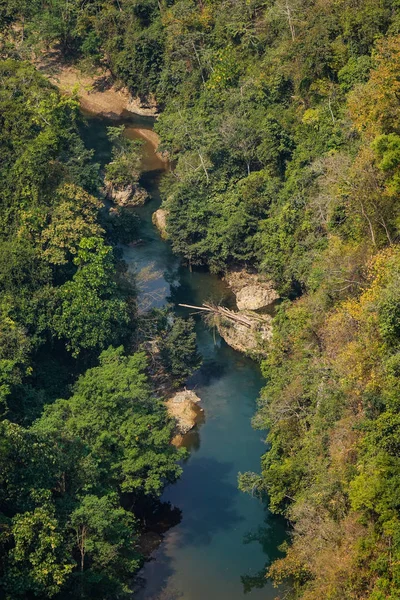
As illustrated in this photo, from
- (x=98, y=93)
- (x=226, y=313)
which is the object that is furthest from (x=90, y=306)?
(x=98, y=93)

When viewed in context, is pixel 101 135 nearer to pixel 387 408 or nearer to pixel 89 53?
pixel 89 53

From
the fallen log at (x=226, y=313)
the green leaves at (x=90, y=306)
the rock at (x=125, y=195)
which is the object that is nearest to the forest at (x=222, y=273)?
the green leaves at (x=90, y=306)

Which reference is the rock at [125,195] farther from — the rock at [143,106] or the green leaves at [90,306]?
the green leaves at [90,306]

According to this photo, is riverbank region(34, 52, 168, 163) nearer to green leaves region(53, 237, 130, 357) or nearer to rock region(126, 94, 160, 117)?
rock region(126, 94, 160, 117)

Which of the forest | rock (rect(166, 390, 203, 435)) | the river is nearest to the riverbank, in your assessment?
the forest

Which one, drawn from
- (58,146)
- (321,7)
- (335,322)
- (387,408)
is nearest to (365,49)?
(321,7)

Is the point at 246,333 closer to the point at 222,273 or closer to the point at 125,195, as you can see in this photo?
the point at 222,273

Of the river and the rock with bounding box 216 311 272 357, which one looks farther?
the rock with bounding box 216 311 272 357
